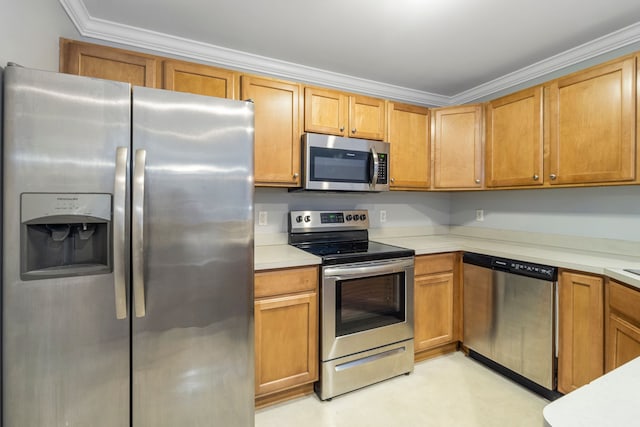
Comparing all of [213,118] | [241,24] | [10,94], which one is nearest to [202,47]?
[241,24]

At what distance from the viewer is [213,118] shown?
1.33 metres

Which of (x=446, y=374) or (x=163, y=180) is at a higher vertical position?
(x=163, y=180)

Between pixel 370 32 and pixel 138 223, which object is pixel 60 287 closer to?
pixel 138 223

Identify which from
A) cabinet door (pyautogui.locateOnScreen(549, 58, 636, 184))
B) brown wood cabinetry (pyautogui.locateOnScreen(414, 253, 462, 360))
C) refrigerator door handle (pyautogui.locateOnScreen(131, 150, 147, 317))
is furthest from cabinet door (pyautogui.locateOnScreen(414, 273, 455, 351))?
refrigerator door handle (pyautogui.locateOnScreen(131, 150, 147, 317))

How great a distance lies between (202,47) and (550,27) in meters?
2.33

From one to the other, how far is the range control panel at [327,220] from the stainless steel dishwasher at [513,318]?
2.96 feet

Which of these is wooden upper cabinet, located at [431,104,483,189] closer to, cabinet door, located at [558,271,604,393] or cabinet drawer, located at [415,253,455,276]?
cabinet drawer, located at [415,253,455,276]

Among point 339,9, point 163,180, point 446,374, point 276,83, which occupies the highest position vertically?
point 339,9

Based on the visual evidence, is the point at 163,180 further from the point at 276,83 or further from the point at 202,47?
the point at 202,47

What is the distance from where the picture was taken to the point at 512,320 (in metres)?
2.09

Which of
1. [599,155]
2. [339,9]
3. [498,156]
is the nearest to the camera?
[339,9]

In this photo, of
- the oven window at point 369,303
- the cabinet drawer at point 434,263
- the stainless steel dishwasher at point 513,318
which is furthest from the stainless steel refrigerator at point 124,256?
the stainless steel dishwasher at point 513,318

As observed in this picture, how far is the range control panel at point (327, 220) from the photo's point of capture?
244 centimetres

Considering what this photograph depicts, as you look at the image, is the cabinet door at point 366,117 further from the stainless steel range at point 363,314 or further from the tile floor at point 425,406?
the tile floor at point 425,406
